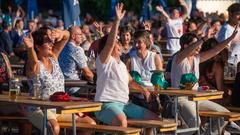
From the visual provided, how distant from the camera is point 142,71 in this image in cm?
1210

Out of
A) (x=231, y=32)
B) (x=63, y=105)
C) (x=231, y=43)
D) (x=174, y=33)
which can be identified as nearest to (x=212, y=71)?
Answer: (x=231, y=43)

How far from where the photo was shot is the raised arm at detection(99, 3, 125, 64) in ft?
32.7

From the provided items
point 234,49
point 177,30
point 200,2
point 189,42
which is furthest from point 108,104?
point 200,2

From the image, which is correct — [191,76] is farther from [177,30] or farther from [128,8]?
[128,8]

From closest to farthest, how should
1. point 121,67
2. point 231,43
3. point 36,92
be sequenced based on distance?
point 36,92, point 121,67, point 231,43

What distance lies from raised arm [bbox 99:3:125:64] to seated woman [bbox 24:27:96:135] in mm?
567

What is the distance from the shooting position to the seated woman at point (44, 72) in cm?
977

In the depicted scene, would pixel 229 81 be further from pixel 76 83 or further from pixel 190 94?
pixel 190 94

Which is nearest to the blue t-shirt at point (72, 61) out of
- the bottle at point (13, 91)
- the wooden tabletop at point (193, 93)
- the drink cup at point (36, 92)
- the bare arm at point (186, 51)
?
the bare arm at point (186, 51)

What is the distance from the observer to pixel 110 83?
33.9 ft

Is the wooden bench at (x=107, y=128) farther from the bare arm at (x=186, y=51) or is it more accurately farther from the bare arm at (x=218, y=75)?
the bare arm at (x=218, y=75)

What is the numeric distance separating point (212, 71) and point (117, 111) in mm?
2625

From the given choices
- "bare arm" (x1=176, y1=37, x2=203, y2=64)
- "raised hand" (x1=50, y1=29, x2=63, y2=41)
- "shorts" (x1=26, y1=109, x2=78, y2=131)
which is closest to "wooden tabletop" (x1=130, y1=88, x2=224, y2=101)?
"bare arm" (x1=176, y1=37, x2=203, y2=64)

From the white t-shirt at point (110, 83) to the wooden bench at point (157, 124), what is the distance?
0.31 meters
